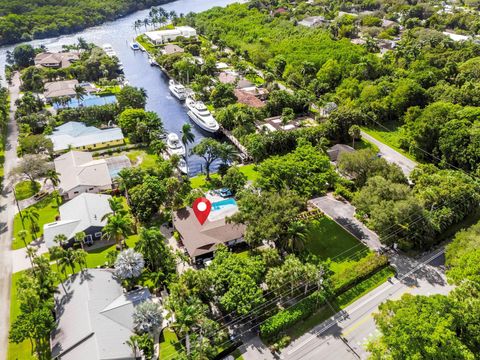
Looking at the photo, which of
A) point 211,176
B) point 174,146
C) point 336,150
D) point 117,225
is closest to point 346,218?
point 336,150

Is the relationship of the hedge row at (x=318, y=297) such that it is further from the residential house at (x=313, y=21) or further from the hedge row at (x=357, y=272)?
the residential house at (x=313, y=21)

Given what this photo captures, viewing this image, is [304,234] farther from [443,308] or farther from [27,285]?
[27,285]

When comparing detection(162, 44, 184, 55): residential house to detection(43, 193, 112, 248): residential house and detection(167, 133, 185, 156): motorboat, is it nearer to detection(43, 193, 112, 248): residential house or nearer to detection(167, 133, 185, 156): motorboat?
detection(167, 133, 185, 156): motorboat

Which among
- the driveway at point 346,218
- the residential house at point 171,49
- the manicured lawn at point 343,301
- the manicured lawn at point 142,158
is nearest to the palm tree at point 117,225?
the manicured lawn at point 343,301

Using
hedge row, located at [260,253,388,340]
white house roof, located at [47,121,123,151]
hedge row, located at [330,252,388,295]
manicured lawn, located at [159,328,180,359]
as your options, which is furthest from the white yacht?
manicured lawn, located at [159,328,180,359]

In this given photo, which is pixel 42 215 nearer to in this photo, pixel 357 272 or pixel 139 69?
pixel 357 272

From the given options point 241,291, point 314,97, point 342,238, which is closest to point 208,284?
point 241,291
